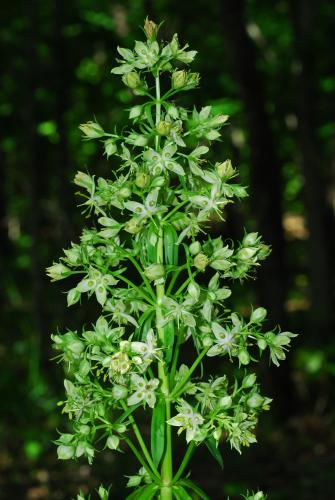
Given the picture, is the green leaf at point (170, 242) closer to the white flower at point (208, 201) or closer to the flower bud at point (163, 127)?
the white flower at point (208, 201)

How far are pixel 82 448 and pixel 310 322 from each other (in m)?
8.36

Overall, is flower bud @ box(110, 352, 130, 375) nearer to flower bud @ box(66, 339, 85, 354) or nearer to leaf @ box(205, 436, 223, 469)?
flower bud @ box(66, 339, 85, 354)

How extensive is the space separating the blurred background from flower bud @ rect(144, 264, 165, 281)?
5.45 metres

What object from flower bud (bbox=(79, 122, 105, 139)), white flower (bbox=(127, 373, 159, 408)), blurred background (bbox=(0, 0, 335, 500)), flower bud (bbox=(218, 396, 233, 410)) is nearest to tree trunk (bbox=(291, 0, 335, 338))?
blurred background (bbox=(0, 0, 335, 500))

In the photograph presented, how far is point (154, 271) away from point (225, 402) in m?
0.46

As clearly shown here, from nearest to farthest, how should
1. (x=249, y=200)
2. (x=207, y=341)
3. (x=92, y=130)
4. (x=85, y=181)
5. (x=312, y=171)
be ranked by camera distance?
(x=207, y=341), (x=85, y=181), (x=92, y=130), (x=249, y=200), (x=312, y=171)

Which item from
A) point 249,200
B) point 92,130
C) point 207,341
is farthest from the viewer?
point 249,200

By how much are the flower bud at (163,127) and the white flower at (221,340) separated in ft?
1.97

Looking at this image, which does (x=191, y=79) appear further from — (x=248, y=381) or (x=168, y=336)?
(x=248, y=381)

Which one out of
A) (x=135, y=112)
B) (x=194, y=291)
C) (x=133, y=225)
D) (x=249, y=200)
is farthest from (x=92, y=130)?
(x=249, y=200)

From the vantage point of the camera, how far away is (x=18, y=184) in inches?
882

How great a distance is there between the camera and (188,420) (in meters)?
2.35

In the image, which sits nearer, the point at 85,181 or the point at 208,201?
the point at 208,201

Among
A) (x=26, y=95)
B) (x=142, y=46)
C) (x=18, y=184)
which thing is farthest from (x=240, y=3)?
(x=18, y=184)
